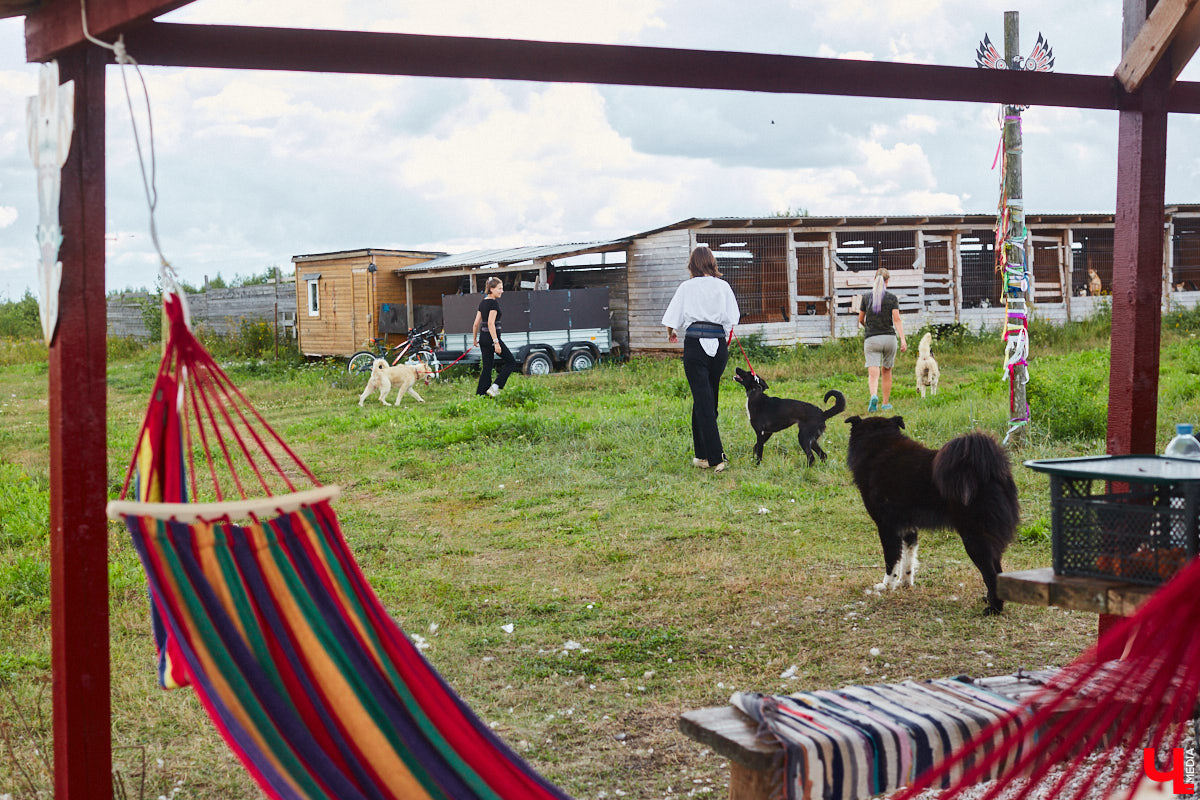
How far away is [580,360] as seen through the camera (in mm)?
18219

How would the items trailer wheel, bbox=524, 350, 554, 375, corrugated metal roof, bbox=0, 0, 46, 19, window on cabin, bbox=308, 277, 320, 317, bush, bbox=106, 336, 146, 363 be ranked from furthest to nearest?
bush, bbox=106, 336, 146, 363
window on cabin, bbox=308, 277, 320, 317
trailer wheel, bbox=524, 350, 554, 375
corrugated metal roof, bbox=0, 0, 46, 19

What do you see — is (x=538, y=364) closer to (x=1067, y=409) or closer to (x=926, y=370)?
(x=926, y=370)

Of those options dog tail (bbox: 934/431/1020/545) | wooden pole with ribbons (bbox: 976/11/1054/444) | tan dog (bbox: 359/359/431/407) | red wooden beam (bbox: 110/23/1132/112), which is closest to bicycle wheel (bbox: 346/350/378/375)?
tan dog (bbox: 359/359/431/407)

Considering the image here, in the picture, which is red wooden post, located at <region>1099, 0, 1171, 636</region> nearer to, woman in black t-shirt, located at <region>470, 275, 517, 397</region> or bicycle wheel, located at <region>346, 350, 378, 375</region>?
woman in black t-shirt, located at <region>470, 275, 517, 397</region>

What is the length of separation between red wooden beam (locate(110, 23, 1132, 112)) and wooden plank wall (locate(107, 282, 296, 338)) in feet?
73.2

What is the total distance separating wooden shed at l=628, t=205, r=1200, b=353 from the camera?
1894cm

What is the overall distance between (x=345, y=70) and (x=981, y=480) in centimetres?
319

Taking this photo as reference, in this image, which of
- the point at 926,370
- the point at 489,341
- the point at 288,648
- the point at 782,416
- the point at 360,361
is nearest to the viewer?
the point at 288,648

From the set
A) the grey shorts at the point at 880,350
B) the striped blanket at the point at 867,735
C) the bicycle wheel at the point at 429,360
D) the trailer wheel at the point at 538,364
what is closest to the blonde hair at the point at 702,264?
the grey shorts at the point at 880,350

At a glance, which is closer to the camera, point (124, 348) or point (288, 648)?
point (288, 648)

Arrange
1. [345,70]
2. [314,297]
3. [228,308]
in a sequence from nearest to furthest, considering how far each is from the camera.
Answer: [345,70] → [314,297] → [228,308]

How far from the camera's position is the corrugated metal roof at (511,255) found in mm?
19172

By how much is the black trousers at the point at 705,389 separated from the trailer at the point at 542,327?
8.95m

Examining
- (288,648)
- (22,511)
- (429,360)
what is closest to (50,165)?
(288,648)
